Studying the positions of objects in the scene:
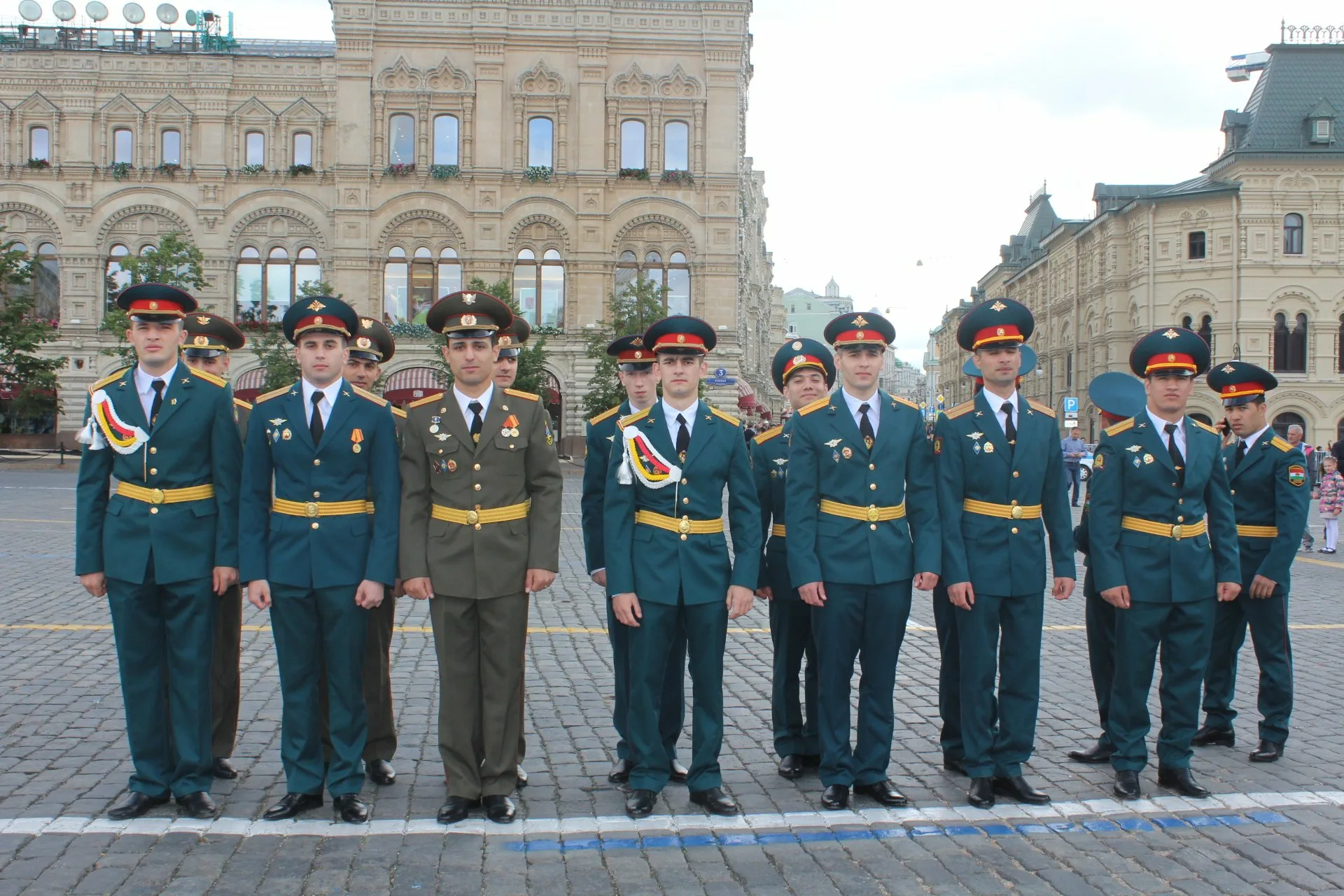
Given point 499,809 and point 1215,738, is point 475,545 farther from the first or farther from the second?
point 1215,738

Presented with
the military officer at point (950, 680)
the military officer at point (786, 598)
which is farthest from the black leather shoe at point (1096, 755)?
the military officer at point (786, 598)

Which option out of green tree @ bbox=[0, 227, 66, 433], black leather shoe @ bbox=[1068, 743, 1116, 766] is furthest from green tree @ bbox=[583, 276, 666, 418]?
black leather shoe @ bbox=[1068, 743, 1116, 766]

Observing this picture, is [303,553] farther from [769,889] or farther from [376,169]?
[376,169]

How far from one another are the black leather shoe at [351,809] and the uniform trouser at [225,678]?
966mm

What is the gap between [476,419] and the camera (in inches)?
217

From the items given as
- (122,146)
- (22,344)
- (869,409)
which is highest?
(122,146)

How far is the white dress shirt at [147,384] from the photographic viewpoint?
18.0ft

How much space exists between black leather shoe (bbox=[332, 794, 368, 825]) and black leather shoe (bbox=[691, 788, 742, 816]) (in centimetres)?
158

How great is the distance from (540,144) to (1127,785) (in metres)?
42.3

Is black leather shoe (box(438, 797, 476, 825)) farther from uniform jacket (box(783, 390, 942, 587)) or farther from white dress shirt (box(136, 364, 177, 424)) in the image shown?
white dress shirt (box(136, 364, 177, 424))

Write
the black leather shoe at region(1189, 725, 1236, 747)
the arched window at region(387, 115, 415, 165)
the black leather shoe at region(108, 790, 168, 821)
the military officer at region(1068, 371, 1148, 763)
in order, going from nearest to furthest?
the black leather shoe at region(108, 790, 168, 821) < the military officer at region(1068, 371, 1148, 763) < the black leather shoe at region(1189, 725, 1236, 747) < the arched window at region(387, 115, 415, 165)

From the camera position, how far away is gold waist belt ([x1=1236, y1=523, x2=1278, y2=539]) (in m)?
6.79

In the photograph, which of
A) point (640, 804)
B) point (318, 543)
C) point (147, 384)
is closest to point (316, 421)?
point (318, 543)

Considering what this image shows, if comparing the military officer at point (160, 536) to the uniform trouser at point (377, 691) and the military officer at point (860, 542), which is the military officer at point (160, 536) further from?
the military officer at point (860, 542)
